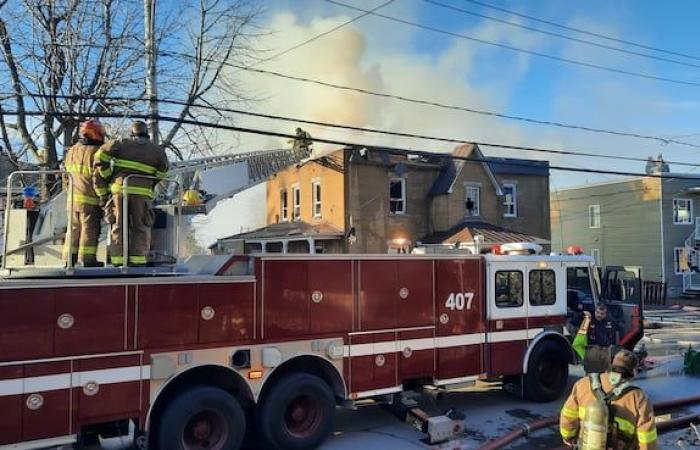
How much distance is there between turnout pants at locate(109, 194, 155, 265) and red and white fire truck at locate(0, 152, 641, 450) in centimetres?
24

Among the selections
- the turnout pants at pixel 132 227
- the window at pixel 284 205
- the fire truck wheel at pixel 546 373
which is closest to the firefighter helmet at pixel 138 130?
the turnout pants at pixel 132 227

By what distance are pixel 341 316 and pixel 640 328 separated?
611 cm

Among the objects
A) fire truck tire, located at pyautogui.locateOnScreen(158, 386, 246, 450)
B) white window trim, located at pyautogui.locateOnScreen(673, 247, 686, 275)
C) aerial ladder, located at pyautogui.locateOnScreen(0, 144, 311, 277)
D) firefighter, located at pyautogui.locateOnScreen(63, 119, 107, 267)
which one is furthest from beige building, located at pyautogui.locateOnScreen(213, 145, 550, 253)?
fire truck tire, located at pyautogui.locateOnScreen(158, 386, 246, 450)

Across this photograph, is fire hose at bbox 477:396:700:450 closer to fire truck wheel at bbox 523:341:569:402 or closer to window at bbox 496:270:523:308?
fire truck wheel at bbox 523:341:569:402

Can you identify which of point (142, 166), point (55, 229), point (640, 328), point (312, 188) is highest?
point (312, 188)

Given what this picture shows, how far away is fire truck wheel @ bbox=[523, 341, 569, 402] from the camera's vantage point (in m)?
8.92

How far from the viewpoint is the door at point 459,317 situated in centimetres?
799

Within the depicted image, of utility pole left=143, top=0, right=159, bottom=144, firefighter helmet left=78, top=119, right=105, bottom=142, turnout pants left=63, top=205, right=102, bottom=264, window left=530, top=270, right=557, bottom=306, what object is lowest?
window left=530, top=270, right=557, bottom=306

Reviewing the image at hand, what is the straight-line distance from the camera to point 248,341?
6430mm

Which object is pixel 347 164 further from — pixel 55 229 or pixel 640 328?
pixel 55 229

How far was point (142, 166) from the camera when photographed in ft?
21.1

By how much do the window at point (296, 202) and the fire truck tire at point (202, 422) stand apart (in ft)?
72.6

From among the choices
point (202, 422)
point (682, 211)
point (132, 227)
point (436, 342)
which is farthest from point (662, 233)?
point (132, 227)

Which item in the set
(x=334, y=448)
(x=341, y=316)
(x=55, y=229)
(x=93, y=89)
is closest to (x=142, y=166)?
(x=55, y=229)
